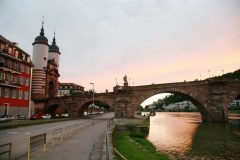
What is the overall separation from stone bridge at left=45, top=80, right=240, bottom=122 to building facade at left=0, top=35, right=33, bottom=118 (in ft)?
70.8

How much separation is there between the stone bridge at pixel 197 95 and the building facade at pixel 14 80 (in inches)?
850

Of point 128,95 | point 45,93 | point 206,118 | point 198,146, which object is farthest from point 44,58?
point 198,146

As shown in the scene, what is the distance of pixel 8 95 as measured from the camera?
174ft

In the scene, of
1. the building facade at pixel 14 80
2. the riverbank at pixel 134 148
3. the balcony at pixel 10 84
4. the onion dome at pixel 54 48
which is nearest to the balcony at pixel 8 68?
the building facade at pixel 14 80

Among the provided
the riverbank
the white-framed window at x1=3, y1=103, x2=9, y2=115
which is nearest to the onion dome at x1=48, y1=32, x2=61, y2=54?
the white-framed window at x1=3, y1=103, x2=9, y2=115

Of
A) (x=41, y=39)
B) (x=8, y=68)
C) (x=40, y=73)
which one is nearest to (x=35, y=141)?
(x=8, y=68)

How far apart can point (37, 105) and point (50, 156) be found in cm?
6523

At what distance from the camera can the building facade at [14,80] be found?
1997 inches

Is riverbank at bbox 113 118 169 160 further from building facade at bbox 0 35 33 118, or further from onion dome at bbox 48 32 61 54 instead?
onion dome at bbox 48 32 61 54

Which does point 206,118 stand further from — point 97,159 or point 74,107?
point 97,159

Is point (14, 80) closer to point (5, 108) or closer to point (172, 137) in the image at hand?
point (5, 108)

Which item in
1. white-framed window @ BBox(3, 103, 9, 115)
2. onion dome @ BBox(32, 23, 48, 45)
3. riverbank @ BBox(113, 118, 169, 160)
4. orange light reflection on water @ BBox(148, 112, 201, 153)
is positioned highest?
onion dome @ BBox(32, 23, 48, 45)

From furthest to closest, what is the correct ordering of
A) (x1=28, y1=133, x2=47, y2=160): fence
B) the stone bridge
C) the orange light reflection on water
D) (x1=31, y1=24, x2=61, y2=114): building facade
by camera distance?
(x1=31, y1=24, x2=61, y2=114): building facade, the stone bridge, the orange light reflection on water, (x1=28, y1=133, x2=47, y2=160): fence

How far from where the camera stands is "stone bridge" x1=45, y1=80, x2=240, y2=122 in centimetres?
6091
